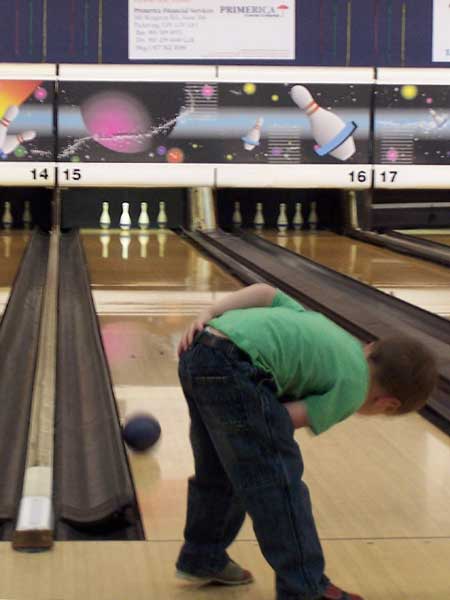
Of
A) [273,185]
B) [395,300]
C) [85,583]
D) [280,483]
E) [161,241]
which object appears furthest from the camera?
[273,185]

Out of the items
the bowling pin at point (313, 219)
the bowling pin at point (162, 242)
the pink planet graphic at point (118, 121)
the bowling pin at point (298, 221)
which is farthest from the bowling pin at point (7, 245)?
the bowling pin at point (313, 219)

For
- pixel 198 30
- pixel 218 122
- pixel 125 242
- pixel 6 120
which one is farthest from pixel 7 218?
pixel 198 30

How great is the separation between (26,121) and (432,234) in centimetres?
300

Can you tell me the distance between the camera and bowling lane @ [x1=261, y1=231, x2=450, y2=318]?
227 inches

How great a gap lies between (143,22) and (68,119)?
916 millimetres

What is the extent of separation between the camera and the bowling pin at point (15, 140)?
8602mm

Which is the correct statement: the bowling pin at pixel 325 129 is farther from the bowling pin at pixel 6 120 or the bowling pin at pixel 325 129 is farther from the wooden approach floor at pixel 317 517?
the wooden approach floor at pixel 317 517

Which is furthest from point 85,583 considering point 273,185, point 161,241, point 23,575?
point 273,185

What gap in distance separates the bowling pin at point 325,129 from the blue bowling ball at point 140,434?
230 inches

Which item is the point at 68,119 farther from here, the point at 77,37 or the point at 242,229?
the point at 242,229

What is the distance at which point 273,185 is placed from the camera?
8.80 metres

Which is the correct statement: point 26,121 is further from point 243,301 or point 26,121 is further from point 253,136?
point 243,301

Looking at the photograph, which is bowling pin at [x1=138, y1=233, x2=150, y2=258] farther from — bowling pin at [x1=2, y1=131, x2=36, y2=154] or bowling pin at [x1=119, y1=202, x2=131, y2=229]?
bowling pin at [x1=2, y1=131, x2=36, y2=154]

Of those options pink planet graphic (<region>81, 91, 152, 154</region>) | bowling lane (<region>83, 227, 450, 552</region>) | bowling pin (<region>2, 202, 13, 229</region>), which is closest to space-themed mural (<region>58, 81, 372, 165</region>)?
pink planet graphic (<region>81, 91, 152, 154</region>)
